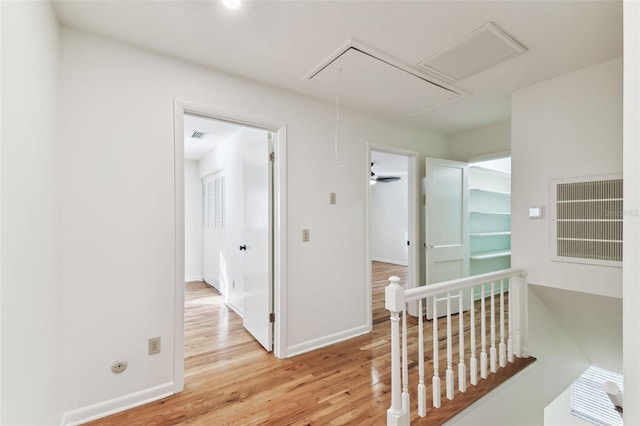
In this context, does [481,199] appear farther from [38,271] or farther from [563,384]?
[38,271]

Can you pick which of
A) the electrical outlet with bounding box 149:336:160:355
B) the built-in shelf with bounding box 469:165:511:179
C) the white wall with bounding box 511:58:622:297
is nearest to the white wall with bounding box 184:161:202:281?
the electrical outlet with bounding box 149:336:160:355

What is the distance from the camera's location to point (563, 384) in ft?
9.28

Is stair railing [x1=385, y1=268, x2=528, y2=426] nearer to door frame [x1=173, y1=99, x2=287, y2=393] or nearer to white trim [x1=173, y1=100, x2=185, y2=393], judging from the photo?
door frame [x1=173, y1=99, x2=287, y2=393]

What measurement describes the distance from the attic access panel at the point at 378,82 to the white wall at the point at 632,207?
136cm

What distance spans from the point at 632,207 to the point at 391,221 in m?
A: 7.36

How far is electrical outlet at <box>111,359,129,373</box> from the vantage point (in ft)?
5.93

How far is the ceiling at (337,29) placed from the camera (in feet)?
5.12

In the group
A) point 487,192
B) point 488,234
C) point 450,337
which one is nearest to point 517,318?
point 450,337

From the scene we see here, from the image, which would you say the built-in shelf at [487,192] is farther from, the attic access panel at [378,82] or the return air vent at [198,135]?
the return air vent at [198,135]

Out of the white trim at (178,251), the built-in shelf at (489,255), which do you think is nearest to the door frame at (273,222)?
the white trim at (178,251)

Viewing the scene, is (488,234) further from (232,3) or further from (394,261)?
(232,3)

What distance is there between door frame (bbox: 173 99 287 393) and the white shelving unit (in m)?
3.05

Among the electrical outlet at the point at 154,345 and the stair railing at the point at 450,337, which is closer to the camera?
the stair railing at the point at 450,337

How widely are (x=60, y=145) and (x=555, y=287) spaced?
12.1ft
